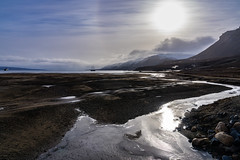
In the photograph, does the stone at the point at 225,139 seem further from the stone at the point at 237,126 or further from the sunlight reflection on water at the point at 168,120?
the sunlight reflection on water at the point at 168,120

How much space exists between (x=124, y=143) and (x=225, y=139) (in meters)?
7.90

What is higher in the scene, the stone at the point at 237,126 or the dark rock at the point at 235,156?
the stone at the point at 237,126

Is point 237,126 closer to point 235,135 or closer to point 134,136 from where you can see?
point 235,135

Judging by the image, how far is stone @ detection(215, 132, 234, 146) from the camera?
12135mm

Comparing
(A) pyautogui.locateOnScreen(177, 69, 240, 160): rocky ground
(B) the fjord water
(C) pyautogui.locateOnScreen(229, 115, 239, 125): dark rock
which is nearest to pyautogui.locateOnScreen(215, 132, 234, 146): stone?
(A) pyautogui.locateOnScreen(177, 69, 240, 160): rocky ground

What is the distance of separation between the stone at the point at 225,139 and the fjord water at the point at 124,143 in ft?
5.83

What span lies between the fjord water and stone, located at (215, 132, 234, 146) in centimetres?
178

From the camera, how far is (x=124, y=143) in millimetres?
14000

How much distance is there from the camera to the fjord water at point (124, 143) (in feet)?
39.5

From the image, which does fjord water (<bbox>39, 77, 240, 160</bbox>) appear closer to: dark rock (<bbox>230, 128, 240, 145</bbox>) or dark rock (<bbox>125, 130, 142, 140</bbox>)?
dark rock (<bbox>125, 130, 142, 140</bbox>)

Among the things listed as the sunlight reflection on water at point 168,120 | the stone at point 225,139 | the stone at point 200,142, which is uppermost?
the stone at point 225,139

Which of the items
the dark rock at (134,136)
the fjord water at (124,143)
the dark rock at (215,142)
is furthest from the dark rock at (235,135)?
the dark rock at (134,136)

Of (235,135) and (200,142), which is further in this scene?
(200,142)

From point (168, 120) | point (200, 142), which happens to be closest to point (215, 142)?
point (200, 142)
